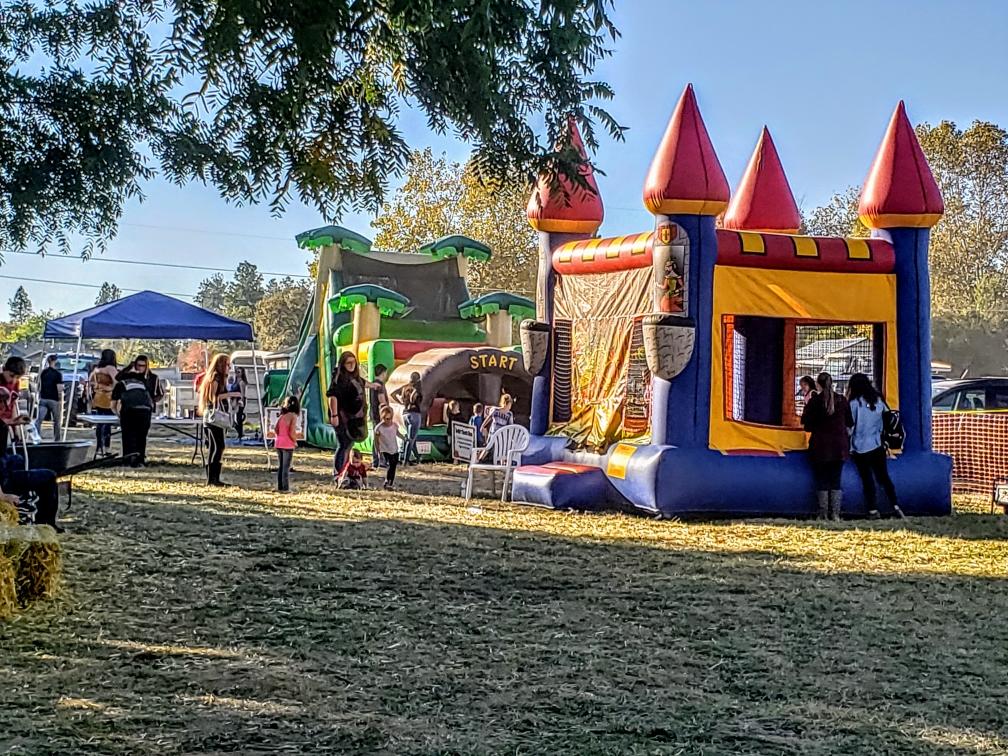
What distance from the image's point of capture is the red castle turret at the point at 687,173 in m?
12.3

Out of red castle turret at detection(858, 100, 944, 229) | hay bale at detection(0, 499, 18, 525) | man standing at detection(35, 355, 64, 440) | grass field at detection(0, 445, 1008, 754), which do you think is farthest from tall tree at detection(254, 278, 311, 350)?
hay bale at detection(0, 499, 18, 525)

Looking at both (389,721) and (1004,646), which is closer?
(389,721)

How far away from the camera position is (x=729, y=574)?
9.02 m

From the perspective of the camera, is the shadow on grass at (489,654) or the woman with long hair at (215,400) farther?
the woman with long hair at (215,400)

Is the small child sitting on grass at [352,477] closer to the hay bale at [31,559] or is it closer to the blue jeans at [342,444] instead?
the blue jeans at [342,444]

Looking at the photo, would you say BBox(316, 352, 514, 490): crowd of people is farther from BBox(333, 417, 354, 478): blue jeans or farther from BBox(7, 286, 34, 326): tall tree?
BBox(7, 286, 34, 326): tall tree

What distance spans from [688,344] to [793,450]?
1677 millimetres

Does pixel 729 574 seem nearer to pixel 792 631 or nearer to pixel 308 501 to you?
pixel 792 631

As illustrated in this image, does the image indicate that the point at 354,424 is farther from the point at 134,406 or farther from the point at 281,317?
the point at 281,317

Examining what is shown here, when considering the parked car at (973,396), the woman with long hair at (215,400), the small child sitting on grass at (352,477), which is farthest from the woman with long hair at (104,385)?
the parked car at (973,396)

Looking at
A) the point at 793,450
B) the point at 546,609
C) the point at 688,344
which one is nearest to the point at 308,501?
the point at 688,344

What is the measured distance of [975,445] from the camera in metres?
16.5

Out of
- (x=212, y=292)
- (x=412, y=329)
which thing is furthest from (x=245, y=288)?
(x=412, y=329)

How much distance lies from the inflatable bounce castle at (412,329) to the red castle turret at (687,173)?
755cm
